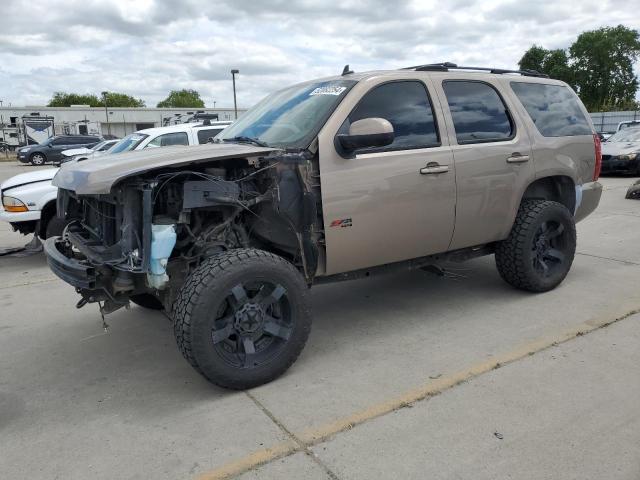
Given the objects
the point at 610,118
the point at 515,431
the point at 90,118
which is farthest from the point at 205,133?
the point at 90,118

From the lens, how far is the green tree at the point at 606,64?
73000mm

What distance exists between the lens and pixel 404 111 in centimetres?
404

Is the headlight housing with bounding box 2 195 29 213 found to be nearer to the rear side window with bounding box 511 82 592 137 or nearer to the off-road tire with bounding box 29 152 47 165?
the rear side window with bounding box 511 82 592 137

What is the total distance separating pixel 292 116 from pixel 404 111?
0.83 metres

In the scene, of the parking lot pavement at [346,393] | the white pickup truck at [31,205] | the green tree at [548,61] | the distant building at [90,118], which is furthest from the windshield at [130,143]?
the green tree at [548,61]

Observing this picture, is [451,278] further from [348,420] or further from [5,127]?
[5,127]

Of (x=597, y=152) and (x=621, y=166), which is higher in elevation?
(x=597, y=152)

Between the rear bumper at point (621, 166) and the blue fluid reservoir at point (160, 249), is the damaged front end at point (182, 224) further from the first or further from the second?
the rear bumper at point (621, 166)

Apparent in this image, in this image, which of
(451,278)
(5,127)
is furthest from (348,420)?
(5,127)

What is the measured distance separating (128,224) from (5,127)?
182 feet

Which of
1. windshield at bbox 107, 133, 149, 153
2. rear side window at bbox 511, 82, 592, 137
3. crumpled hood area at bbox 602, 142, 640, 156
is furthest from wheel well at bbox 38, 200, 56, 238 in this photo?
crumpled hood area at bbox 602, 142, 640, 156

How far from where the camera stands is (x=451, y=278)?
5609 millimetres

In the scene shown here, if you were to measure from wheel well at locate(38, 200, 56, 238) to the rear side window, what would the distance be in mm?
5393

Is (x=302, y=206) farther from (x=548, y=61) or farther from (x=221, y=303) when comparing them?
(x=548, y=61)
